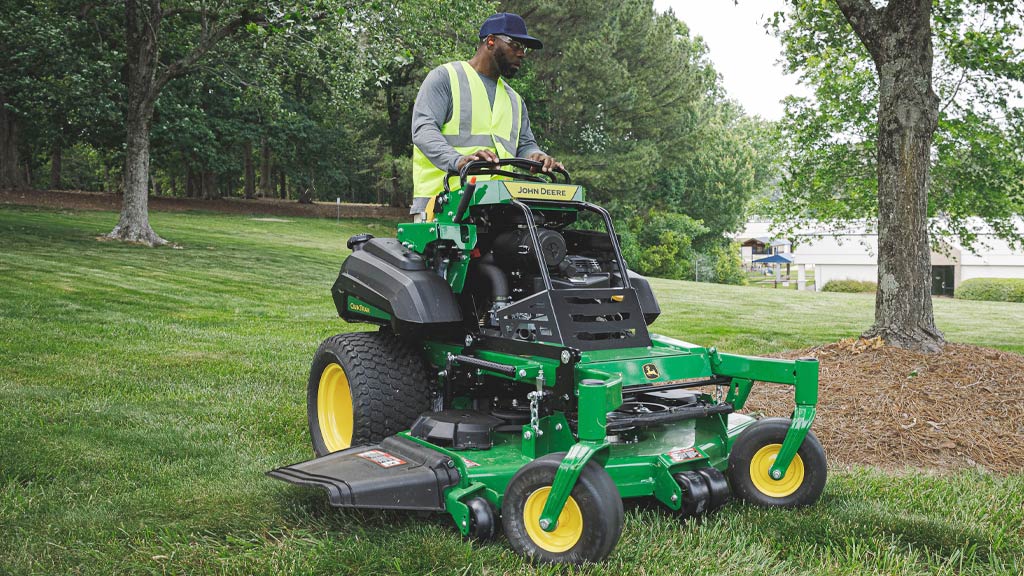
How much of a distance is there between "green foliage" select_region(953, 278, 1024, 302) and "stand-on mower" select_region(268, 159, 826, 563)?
32.3 m

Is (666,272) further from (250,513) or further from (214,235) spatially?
(250,513)

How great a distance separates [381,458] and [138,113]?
16087mm

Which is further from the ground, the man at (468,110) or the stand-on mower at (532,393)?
the man at (468,110)

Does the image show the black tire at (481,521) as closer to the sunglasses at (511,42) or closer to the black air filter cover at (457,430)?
the black air filter cover at (457,430)

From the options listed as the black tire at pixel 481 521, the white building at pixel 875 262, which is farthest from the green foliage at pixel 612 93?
the black tire at pixel 481 521

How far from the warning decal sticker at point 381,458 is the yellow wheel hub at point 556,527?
698 mm

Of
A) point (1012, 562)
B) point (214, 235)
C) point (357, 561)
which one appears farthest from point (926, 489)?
point (214, 235)

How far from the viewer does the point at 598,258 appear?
434 centimetres

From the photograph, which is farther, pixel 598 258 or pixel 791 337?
pixel 791 337

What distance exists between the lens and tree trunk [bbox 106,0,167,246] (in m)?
16.9

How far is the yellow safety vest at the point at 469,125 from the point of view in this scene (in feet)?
14.5

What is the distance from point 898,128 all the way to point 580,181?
2589 centimetres

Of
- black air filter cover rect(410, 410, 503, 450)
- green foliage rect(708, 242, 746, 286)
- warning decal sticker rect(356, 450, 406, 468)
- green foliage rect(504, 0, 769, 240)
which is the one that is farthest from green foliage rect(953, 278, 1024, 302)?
warning decal sticker rect(356, 450, 406, 468)

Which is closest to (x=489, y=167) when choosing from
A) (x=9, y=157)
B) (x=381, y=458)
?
(x=381, y=458)
